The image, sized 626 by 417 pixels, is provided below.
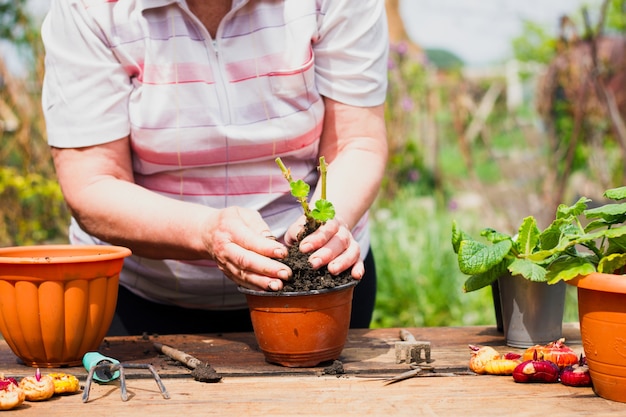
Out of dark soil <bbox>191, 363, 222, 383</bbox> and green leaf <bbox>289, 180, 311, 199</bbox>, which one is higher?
green leaf <bbox>289, 180, 311, 199</bbox>

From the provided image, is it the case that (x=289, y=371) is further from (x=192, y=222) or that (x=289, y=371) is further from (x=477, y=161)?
(x=477, y=161)

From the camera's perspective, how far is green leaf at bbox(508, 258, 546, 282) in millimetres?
1499

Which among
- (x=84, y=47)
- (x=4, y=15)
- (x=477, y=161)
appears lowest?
(x=477, y=161)

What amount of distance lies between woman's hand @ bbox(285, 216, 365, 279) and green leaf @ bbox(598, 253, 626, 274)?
1.36 feet

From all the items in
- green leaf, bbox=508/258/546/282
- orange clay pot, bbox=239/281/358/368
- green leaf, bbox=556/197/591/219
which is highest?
green leaf, bbox=556/197/591/219

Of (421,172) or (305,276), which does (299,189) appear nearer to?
(305,276)

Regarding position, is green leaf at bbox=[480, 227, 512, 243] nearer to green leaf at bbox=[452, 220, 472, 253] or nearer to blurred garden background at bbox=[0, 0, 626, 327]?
green leaf at bbox=[452, 220, 472, 253]

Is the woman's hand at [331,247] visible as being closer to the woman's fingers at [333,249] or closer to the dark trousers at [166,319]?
the woman's fingers at [333,249]

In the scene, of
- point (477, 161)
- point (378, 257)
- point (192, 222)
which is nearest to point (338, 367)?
point (192, 222)

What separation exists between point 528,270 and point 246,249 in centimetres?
51

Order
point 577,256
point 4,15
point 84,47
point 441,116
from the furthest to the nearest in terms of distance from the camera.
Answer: point 441,116
point 4,15
point 84,47
point 577,256

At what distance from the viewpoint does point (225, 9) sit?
1.86 m

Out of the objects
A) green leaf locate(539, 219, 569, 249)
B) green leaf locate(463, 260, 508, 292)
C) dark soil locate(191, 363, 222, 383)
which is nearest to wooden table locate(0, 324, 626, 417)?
dark soil locate(191, 363, 222, 383)

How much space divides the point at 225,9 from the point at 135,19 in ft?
0.66
